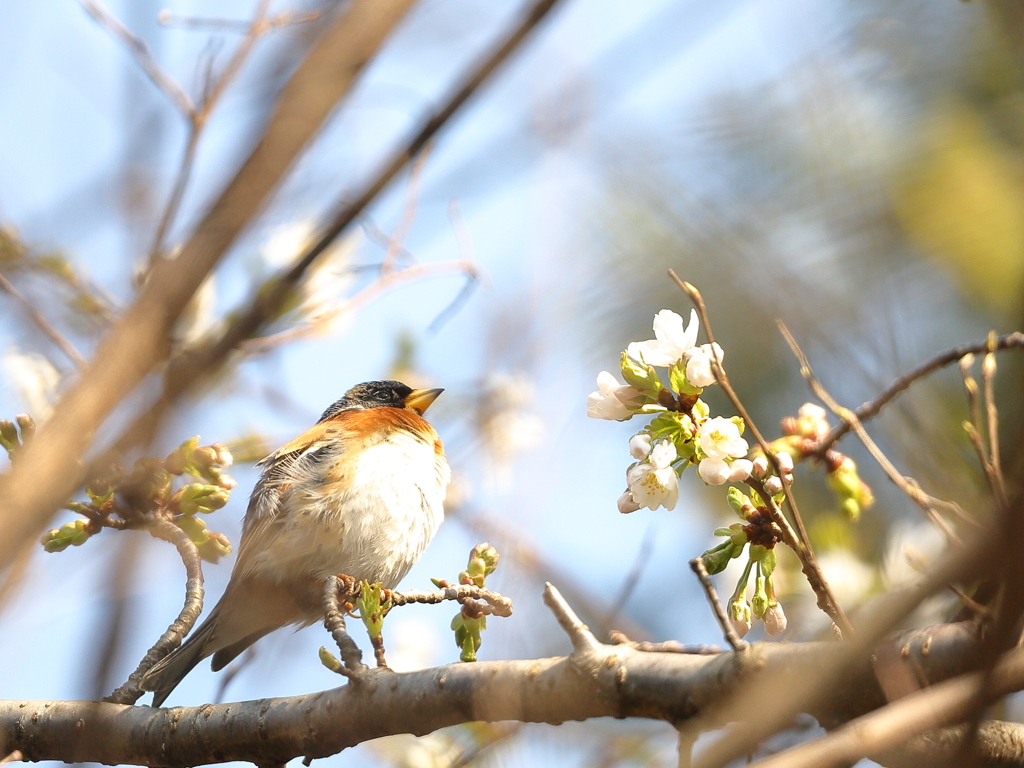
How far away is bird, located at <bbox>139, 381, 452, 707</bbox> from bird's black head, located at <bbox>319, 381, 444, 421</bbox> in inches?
37.6

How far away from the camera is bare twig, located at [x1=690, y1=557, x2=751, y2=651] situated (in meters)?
1.63

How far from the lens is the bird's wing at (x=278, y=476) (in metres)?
4.59

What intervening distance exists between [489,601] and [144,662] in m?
1.24

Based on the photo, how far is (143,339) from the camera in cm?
124

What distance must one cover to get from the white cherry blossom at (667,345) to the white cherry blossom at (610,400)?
85 millimetres

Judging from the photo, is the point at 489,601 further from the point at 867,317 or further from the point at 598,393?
the point at 867,317

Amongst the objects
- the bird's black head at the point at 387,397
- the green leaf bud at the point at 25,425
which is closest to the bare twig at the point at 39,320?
the green leaf bud at the point at 25,425

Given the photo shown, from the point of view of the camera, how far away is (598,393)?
2.30 metres

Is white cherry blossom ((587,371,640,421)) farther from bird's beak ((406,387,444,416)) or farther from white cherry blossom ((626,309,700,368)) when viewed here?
bird's beak ((406,387,444,416))

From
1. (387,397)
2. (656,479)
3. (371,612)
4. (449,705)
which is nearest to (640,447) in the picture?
(656,479)

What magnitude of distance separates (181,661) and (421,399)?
227 cm

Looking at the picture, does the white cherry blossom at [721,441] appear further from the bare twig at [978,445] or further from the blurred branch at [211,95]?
the blurred branch at [211,95]

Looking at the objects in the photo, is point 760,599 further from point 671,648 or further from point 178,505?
point 178,505

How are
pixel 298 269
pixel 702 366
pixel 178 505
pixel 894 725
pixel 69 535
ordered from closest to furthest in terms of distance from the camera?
1. pixel 894 725
2. pixel 298 269
3. pixel 702 366
4. pixel 69 535
5. pixel 178 505
